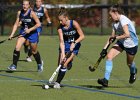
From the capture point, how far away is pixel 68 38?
39.9 ft

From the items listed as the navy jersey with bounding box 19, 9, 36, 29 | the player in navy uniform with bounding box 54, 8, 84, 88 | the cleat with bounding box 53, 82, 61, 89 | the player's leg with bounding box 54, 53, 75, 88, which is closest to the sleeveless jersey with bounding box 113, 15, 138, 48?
the player in navy uniform with bounding box 54, 8, 84, 88

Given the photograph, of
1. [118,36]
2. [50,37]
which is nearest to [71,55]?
[118,36]

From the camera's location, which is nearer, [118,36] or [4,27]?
[118,36]

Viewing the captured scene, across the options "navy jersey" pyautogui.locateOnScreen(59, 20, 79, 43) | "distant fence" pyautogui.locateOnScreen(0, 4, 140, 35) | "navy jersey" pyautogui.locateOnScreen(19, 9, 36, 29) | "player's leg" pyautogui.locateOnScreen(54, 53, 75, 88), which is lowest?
"distant fence" pyautogui.locateOnScreen(0, 4, 140, 35)

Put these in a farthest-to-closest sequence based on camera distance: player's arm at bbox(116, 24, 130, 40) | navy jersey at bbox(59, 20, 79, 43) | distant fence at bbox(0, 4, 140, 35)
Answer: distant fence at bbox(0, 4, 140, 35) → navy jersey at bbox(59, 20, 79, 43) → player's arm at bbox(116, 24, 130, 40)

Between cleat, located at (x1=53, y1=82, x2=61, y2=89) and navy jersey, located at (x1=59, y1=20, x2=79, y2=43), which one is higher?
navy jersey, located at (x1=59, y1=20, x2=79, y2=43)

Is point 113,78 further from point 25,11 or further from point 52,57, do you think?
point 52,57

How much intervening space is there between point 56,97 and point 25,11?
4.24m

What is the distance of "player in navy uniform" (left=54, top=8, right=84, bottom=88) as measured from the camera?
11.9m

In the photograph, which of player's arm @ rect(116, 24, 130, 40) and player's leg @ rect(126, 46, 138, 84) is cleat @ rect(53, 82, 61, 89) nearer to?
player's arm @ rect(116, 24, 130, 40)

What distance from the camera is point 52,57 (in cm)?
1964

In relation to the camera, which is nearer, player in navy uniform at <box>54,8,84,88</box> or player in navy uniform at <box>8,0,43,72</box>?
player in navy uniform at <box>54,8,84,88</box>

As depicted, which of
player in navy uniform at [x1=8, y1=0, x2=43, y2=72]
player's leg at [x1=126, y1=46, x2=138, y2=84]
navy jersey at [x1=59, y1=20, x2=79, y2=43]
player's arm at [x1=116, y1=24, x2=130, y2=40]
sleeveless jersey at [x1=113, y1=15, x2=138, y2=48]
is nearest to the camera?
player's arm at [x1=116, y1=24, x2=130, y2=40]

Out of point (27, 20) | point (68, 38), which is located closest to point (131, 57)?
point (68, 38)
